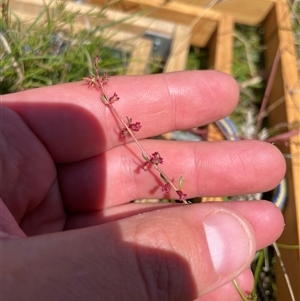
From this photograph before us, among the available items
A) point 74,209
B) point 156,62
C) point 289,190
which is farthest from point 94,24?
point 289,190

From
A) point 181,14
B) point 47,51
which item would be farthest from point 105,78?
point 181,14

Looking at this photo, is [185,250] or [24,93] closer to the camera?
[185,250]

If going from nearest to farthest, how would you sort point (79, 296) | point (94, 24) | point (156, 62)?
point (79, 296) → point (94, 24) → point (156, 62)

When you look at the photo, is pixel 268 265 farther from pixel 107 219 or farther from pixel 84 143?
pixel 84 143

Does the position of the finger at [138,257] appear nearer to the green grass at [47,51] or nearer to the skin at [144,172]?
the skin at [144,172]

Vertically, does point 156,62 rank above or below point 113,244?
above

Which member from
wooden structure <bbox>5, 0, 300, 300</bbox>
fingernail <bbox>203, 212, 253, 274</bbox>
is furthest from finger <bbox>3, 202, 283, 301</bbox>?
wooden structure <bbox>5, 0, 300, 300</bbox>

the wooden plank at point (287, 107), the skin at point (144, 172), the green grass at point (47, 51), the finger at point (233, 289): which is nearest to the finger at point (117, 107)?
the skin at point (144, 172)

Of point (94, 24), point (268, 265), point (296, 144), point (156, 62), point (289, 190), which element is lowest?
point (268, 265)

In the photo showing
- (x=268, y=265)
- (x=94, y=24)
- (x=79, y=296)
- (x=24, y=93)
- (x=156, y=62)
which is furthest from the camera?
(x=156, y=62)
